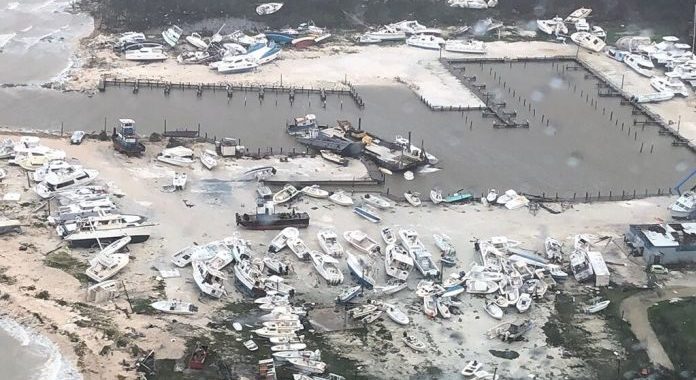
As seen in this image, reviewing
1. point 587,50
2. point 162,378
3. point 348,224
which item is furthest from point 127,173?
point 587,50

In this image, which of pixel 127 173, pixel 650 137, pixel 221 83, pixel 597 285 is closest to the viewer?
pixel 597 285

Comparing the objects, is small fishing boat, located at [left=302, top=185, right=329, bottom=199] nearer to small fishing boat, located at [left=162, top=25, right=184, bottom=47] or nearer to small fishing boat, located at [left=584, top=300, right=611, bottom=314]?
small fishing boat, located at [left=584, top=300, right=611, bottom=314]

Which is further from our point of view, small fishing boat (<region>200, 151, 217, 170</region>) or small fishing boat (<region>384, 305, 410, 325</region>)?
small fishing boat (<region>200, 151, 217, 170</region>)

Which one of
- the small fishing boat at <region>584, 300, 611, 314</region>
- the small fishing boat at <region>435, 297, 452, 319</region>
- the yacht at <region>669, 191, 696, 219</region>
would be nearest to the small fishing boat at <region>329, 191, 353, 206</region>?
the small fishing boat at <region>435, 297, 452, 319</region>

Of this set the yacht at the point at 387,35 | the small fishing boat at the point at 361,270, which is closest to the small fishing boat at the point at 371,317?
the small fishing boat at the point at 361,270

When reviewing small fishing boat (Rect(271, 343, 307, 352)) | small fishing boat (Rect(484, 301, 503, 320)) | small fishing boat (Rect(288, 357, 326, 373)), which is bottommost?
small fishing boat (Rect(484, 301, 503, 320))

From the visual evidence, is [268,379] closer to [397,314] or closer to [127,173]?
[397,314]
